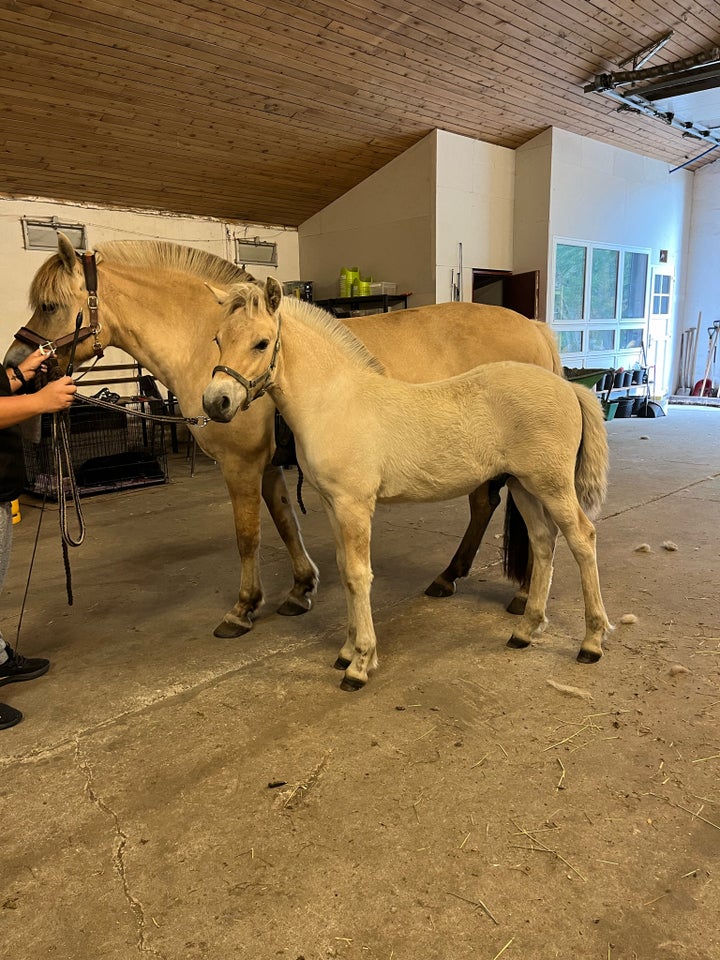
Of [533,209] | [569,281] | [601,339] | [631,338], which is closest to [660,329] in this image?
[631,338]

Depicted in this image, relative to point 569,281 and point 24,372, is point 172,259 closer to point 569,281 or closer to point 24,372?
Answer: point 24,372

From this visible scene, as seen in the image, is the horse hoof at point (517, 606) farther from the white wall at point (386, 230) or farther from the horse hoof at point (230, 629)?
the white wall at point (386, 230)

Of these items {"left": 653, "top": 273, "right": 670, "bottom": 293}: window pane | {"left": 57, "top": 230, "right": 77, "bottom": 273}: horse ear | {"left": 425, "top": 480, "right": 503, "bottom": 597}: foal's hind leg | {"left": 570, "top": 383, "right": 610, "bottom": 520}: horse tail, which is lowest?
{"left": 425, "top": 480, "right": 503, "bottom": 597}: foal's hind leg

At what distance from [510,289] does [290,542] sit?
707 centimetres

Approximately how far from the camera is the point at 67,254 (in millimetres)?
2572

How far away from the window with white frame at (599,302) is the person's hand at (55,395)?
27.1 ft

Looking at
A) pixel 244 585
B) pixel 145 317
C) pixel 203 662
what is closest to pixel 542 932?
pixel 203 662

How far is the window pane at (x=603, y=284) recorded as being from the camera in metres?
9.85

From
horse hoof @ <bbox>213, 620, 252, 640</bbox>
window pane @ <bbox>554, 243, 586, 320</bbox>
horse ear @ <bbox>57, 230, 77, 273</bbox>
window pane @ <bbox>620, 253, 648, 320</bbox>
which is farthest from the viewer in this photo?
window pane @ <bbox>620, 253, 648, 320</bbox>

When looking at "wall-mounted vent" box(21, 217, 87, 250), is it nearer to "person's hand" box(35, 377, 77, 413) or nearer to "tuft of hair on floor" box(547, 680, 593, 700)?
"person's hand" box(35, 377, 77, 413)

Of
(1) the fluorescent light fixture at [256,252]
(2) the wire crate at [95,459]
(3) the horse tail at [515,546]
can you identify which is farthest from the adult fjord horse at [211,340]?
(1) the fluorescent light fixture at [256,252]

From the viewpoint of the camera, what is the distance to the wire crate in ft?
18.9

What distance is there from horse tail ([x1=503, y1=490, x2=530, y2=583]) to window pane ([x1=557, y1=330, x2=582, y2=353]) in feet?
22.9

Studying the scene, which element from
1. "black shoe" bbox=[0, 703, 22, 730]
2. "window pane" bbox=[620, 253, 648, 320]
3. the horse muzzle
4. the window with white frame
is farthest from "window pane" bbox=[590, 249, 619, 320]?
"black shoe" bbox=[0, 703, 22, 730]
